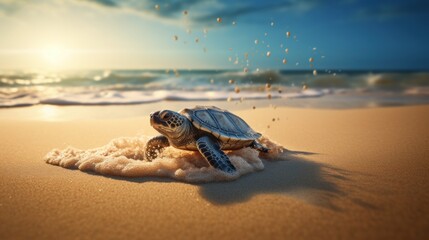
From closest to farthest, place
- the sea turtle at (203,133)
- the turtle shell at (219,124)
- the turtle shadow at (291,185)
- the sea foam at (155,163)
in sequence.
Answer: the turtle shadow at (291,185), the sea foam at (155,163), the sea turtle at (203,133), the turtle shell at (219,124)

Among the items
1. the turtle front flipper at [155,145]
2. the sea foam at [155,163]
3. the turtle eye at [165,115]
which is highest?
the turtle eye at [165,115]

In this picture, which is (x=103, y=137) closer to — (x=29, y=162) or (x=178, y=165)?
(x=29, y=162)

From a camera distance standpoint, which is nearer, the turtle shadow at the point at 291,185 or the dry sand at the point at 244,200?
the dry sand at the point at 244,200

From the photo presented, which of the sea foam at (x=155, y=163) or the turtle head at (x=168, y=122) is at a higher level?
the turtle head at (x=168, y=122)

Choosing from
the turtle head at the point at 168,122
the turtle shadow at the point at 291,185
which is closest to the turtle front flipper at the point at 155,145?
the turtle head at the point at 168,122

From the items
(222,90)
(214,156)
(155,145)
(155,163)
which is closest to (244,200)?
(214,156)

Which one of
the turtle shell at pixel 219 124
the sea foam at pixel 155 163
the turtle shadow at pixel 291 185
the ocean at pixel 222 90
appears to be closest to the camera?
the turtle shadow at pixel 291 185

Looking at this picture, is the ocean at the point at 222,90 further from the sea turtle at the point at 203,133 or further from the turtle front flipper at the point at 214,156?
the turtle front flipper at the point at 214,156
